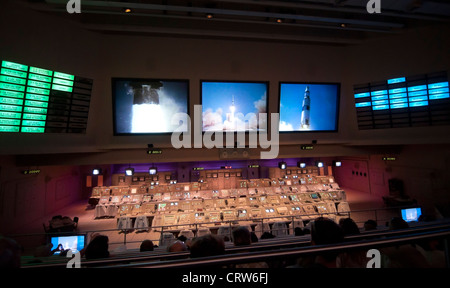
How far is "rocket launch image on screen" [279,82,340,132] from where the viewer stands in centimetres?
736

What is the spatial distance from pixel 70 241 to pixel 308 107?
831 centimetres

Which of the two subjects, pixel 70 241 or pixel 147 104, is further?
pixel 147 104

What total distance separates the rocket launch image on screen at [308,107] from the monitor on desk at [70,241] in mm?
6784

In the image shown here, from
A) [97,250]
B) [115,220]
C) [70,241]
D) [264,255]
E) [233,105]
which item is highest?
[233,105]

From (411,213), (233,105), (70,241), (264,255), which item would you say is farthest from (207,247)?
(411,213)

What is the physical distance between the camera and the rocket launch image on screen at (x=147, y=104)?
6508 millimetres

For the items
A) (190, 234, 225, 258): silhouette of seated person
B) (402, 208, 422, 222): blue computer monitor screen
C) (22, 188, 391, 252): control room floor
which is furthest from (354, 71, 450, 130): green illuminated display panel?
(190, 234, 225, 258): silhouette of seated person

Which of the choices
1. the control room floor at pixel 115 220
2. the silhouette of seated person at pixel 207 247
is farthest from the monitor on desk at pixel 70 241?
the silhouette of seated person at pixel 207 247

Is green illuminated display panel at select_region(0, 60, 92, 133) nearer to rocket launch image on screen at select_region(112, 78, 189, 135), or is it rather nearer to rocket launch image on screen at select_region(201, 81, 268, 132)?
rocket launch image on screen at select_region(112, 78, 189, 135)

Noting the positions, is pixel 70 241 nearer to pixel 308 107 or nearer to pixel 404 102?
pixel 308 107

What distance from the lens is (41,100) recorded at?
17.7 ft

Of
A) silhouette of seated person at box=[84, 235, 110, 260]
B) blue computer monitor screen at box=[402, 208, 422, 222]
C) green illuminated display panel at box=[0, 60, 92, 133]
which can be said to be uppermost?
green illuminated display panel at box=[0, 60, 92, 133]

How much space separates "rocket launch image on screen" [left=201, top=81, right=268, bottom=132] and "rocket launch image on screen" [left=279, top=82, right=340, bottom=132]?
2.59 ft

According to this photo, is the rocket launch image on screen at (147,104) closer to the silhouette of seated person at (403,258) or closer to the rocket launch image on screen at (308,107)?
the rocket launch image on screen at (308,107)
